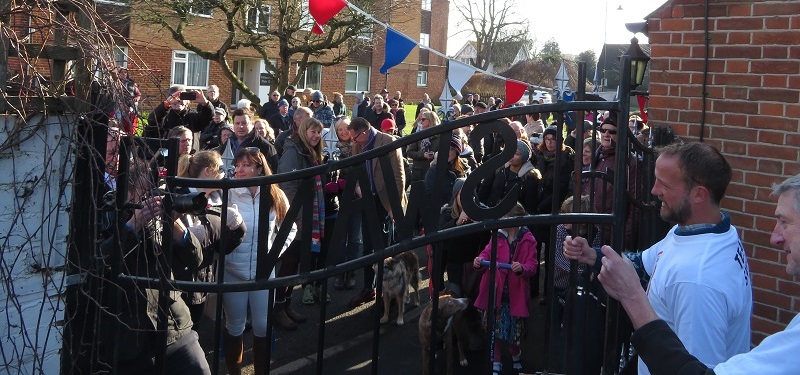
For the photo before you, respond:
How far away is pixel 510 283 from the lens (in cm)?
573

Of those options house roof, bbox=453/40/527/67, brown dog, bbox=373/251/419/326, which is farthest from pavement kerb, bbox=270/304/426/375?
house roof, bbox=453/40/527/67

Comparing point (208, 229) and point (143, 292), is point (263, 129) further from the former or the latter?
point (143, 292)

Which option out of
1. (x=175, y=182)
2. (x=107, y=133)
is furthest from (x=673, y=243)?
(x=107, y=133)

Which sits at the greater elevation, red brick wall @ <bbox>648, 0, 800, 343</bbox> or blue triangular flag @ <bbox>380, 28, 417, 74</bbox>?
blue triangular flag @ <bbox>380, 28, 417, 74</bbox>

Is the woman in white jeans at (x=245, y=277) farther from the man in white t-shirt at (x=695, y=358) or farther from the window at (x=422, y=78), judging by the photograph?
the window at (x=422, y=78)

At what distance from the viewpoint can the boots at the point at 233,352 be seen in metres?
5.09

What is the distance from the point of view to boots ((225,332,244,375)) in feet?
16.7

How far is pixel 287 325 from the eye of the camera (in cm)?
666

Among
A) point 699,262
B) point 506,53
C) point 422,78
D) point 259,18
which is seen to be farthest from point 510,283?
point 506,53

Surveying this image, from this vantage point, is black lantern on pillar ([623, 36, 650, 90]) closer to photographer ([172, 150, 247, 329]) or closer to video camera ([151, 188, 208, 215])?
photographer ([172, 150, 247, 329])

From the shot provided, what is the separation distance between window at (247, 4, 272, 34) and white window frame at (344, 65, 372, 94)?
16284 mm

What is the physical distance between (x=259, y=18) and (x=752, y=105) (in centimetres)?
2012

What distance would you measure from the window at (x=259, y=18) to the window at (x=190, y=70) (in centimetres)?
794

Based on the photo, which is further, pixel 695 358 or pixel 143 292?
pixel 143 292
